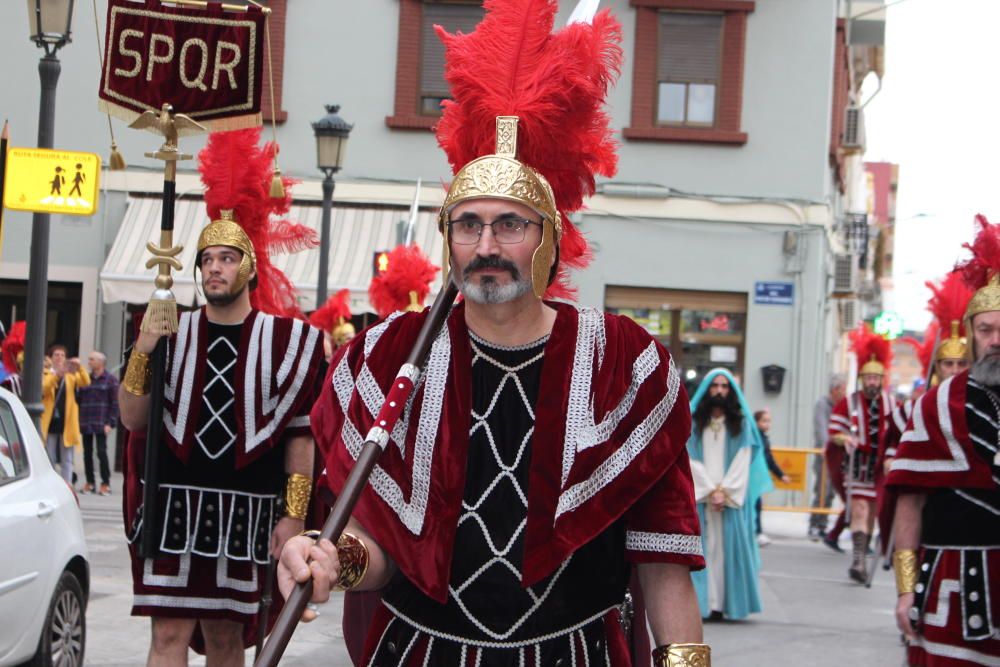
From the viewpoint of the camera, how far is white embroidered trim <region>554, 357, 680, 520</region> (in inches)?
133

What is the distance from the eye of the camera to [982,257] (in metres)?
6.34

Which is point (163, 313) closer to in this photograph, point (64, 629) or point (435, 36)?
point (64, 629)

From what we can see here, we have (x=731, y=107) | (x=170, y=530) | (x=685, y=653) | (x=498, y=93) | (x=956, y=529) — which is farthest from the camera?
(x=731, y=107)

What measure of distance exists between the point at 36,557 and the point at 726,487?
18.9 ft

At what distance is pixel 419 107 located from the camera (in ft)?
69.8

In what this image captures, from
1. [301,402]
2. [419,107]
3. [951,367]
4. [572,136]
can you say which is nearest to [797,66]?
[419,107]

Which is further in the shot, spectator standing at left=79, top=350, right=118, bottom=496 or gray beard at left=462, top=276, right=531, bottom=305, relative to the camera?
spectator standing at left=79, top=350, right=118, bottom=496

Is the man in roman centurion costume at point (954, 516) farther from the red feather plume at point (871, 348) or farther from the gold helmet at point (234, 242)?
the red feather plume at point (871, 348)

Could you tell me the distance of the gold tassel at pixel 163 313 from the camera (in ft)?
19.1

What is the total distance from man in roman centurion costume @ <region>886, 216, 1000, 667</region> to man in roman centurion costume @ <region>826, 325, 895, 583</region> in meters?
8.35

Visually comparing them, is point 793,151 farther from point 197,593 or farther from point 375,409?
point 375,409

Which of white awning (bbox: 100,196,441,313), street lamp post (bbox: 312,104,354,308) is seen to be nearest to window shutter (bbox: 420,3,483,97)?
white awning (bbox: 100,196,441,313)

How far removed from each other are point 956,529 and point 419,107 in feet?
53.6

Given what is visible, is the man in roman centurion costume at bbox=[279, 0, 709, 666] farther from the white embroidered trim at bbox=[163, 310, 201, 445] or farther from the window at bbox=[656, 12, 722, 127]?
the window at bbox=[656, 12, 722, 127]
